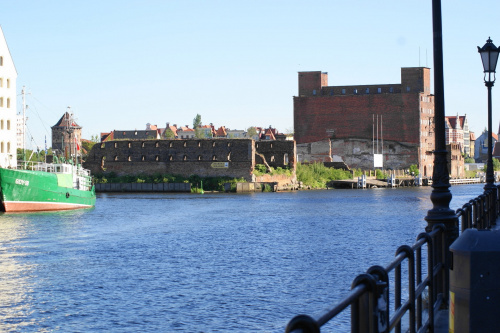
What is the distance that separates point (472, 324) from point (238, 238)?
2776 cm

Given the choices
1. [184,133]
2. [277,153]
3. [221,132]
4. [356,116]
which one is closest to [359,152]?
[356,116]

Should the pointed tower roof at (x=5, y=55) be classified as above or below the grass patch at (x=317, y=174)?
above

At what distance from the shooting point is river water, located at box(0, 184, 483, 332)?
16.2 metres

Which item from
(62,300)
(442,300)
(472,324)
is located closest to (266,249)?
(62,300)

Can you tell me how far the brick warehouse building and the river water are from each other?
66293mm

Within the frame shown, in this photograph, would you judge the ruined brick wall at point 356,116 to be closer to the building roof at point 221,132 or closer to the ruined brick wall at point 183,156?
the ruined brick wall at point 183,156

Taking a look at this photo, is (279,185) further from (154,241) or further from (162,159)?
(154,241)

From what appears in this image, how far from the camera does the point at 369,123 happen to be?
361 ft

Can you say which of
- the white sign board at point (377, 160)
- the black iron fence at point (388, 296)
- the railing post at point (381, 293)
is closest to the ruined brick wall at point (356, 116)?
the white sign board at point (377, 160)

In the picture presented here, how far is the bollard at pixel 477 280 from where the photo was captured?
5145mm

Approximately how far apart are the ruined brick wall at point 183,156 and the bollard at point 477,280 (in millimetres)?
86438

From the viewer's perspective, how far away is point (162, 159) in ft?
318

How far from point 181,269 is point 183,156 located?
73.8 m

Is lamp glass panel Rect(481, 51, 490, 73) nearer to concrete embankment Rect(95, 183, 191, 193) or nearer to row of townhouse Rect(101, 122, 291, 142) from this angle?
concrete embankment Rect(95, 183, 191, 193)
